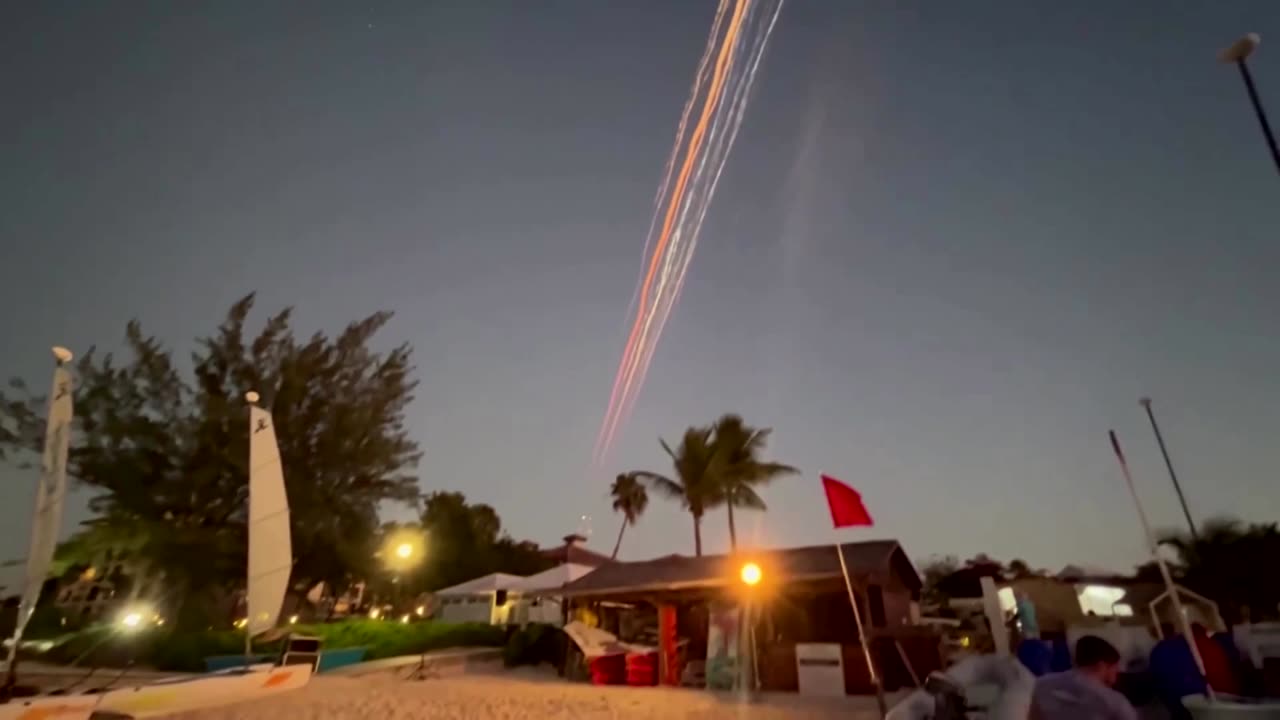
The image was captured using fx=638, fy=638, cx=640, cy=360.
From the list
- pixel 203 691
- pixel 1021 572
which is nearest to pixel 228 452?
pixel 203 691

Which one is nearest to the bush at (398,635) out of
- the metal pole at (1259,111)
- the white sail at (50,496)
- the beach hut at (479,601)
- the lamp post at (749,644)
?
the beach hut at (479,601)

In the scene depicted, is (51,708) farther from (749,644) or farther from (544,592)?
(544,592)

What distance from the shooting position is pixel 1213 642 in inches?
249

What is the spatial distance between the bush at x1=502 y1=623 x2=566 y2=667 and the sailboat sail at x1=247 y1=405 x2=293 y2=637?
30.9ft

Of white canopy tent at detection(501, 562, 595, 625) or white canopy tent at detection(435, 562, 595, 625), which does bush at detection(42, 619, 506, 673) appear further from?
white canopy tent at detection(501, 562, 595, 625)

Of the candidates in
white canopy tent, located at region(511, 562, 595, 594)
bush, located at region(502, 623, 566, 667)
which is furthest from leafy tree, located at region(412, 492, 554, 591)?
bush, located at region(502, 623, 566, 667)

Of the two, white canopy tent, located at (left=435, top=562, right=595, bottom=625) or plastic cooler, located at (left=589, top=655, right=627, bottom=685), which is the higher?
white canopy tent, located at (left=435, top=562, right=595, bottom=625)

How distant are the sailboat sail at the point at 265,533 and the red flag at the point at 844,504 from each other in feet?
34.1

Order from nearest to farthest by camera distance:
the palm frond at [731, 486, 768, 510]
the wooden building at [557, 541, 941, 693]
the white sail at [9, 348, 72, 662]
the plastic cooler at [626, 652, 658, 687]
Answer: the white sail at [9, 348, 72, 662] → the wooden building at [557, 541, 941, 693] → the plastic cooler at [626, 652, 658, 687] → the palm frond at [731, 486, 768, 510]

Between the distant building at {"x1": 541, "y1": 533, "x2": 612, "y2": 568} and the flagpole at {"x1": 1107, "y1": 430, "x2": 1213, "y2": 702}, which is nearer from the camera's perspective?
the flagpole at {"x1": 1107, "y1": 430, "x2": 1213, "y2": 702}

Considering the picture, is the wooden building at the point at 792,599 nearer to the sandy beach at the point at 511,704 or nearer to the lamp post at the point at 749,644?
the lamp post at the point at 749,644

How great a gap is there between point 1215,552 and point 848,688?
31.0 metres

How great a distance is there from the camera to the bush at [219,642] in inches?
729

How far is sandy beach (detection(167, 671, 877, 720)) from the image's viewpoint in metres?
10.3
